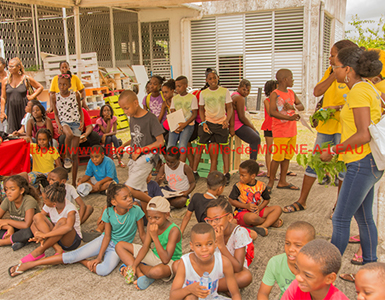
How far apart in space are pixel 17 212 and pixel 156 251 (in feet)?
6.31

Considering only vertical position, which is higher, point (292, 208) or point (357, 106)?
point (357, 106)

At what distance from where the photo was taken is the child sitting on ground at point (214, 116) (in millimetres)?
5637

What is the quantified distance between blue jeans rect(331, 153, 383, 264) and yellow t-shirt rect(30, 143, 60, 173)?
175 inches

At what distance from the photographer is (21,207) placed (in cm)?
396

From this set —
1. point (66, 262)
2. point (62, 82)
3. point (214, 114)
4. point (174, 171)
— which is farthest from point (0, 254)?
point (214, 114)

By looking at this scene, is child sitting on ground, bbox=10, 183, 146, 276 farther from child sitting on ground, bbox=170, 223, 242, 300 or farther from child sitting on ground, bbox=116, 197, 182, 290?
child sitting on ground, bbox=170, 223, 242, 300

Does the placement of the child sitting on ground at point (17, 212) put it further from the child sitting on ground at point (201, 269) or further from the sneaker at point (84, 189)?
the child sitting on ground at point (201, 269)

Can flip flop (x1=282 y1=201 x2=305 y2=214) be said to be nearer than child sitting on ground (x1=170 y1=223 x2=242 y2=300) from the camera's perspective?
No

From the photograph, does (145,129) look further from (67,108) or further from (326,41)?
(326,41)

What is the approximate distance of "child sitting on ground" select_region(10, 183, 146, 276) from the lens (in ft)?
10.9

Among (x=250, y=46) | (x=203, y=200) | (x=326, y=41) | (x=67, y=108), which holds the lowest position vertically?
(x=203, y=200)

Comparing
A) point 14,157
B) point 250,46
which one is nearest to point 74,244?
point 14,157

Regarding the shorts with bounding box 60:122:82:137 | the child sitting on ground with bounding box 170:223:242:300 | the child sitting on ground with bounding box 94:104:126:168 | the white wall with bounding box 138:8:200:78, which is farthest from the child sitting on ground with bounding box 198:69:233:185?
the white wall with bounding box 138:8:200:78

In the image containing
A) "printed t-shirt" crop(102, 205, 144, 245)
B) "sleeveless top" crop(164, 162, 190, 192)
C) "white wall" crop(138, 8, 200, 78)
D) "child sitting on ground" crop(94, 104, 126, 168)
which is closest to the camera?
A: "printed t-shirt" crop(102, 205, 144, 245)
